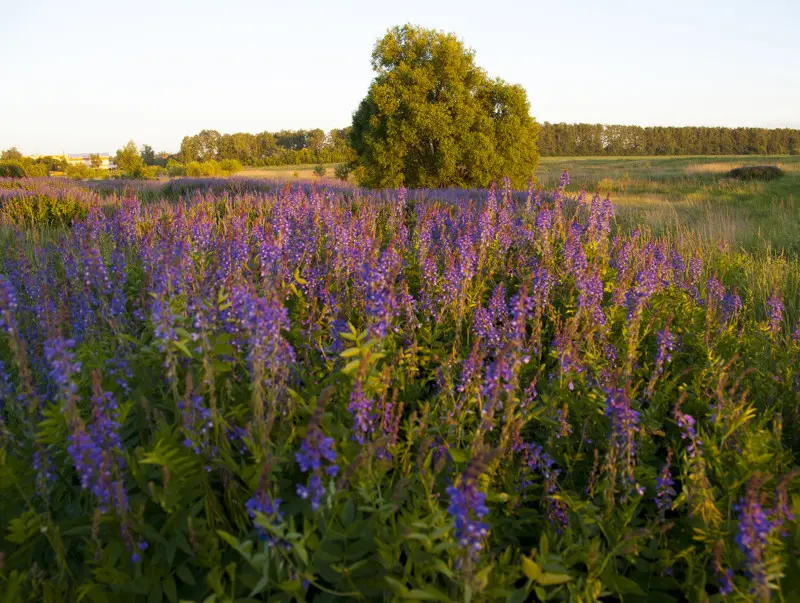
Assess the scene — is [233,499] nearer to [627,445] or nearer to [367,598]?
[367,598]

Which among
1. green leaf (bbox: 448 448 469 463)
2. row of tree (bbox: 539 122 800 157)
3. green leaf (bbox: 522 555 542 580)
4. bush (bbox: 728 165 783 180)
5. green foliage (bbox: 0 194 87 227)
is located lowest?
green leaf (bbox: 522 555 542 580)

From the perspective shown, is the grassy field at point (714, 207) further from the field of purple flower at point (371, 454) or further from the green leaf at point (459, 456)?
the green leaf at point (459, 456)

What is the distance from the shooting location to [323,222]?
21.7 ft

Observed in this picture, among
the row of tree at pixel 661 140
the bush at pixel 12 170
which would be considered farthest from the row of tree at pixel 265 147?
the bush at pixel 12 170

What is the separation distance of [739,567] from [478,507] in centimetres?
126

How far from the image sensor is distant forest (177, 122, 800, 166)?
101 meters

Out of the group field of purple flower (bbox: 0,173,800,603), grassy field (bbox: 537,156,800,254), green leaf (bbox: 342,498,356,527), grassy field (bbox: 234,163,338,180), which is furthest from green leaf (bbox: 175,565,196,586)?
grassy field (bbox: 234,163,338,180)

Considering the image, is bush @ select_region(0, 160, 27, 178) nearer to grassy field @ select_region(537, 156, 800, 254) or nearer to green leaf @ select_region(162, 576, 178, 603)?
grassy field @ select_region(537, 156, 800, 254)

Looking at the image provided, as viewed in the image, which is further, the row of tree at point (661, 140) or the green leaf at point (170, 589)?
the row of tree at point (661, 140)

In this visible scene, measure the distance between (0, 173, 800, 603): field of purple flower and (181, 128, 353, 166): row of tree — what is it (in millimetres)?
90557

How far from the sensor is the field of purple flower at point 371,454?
174 centimetres

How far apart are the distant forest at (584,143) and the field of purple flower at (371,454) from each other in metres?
96.5

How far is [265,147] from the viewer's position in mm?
117938

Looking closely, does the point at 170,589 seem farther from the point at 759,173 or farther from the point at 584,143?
the point at 584,143
